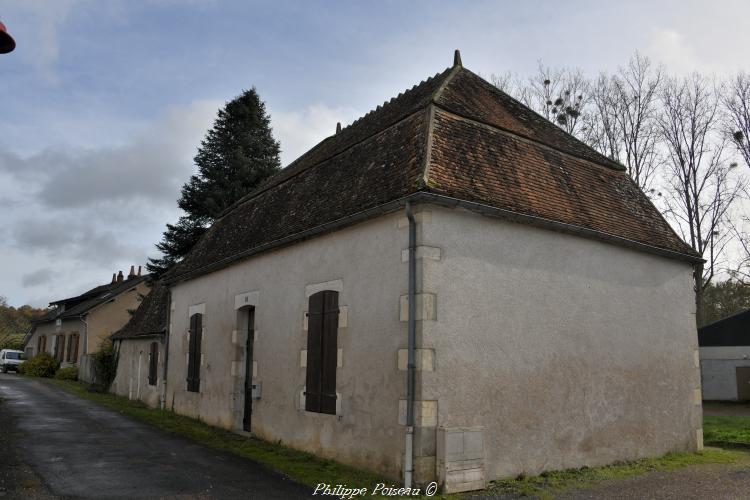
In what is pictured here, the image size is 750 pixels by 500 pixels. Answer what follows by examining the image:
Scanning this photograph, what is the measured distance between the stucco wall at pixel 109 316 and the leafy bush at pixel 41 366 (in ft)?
10.9

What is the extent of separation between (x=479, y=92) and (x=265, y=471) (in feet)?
24.6

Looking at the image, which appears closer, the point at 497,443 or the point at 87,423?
the point at 497,443

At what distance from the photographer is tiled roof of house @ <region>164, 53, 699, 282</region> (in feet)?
27.9

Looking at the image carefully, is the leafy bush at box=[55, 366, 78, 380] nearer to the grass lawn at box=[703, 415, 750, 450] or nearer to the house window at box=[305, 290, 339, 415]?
the house window at box=[305, 290, 339, 415]

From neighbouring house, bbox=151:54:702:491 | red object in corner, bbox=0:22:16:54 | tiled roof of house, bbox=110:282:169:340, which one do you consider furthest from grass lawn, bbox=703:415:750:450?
tiled roof of house, bbox=110:282:169:340

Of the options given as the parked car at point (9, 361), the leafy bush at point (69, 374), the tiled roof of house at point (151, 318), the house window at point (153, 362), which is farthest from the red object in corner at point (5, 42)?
the parked car at point (9, 361)

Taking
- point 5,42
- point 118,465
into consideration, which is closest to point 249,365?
point 118,465

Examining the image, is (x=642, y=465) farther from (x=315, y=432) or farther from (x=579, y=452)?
(x=315, y=432)

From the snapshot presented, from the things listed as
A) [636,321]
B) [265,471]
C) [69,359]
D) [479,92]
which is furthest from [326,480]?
[69,359]

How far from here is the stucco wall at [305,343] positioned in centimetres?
791

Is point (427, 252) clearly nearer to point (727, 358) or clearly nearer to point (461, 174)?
point (461, 174)

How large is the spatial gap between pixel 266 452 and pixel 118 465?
7.30 ft

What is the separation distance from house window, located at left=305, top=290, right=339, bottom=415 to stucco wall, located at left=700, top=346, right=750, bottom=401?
73.6ft

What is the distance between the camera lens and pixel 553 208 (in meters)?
9.21
